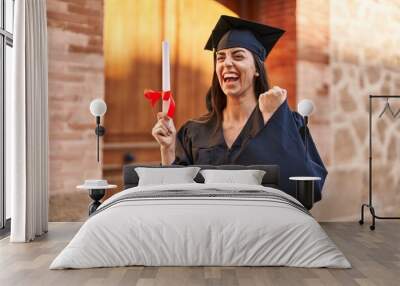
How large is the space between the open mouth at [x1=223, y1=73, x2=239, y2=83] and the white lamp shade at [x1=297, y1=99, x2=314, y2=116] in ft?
2.24

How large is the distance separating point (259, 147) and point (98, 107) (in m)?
1.60

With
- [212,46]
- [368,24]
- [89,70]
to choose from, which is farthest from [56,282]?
[368,24]

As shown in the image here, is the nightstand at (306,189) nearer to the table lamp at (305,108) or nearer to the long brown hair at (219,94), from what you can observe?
the table lamp at (305,108)

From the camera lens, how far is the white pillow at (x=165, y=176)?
5.15 metres

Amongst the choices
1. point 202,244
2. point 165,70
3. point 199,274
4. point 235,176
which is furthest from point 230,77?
point 199,274

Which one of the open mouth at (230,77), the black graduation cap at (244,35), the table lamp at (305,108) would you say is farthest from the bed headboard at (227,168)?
the black graduation cap at (244,35)

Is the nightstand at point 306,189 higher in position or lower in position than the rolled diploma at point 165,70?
lower

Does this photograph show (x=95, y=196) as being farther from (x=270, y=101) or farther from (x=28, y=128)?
(x=270, y=101)

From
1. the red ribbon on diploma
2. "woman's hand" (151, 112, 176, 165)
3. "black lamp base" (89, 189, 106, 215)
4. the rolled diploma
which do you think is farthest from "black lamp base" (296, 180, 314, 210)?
"black lamp base" (89, 189, 106, 215)

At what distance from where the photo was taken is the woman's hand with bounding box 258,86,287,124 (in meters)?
5.69

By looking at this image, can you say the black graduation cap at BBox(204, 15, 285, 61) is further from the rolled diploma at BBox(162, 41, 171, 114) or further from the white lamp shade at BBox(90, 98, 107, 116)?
the white lamp shade at BBox(90, 98, 107, 116)

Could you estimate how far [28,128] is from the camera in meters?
4.88

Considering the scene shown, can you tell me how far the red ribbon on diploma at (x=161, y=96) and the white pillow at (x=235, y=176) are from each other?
90 centimetres

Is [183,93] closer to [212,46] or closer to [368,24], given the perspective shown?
[212,46]
